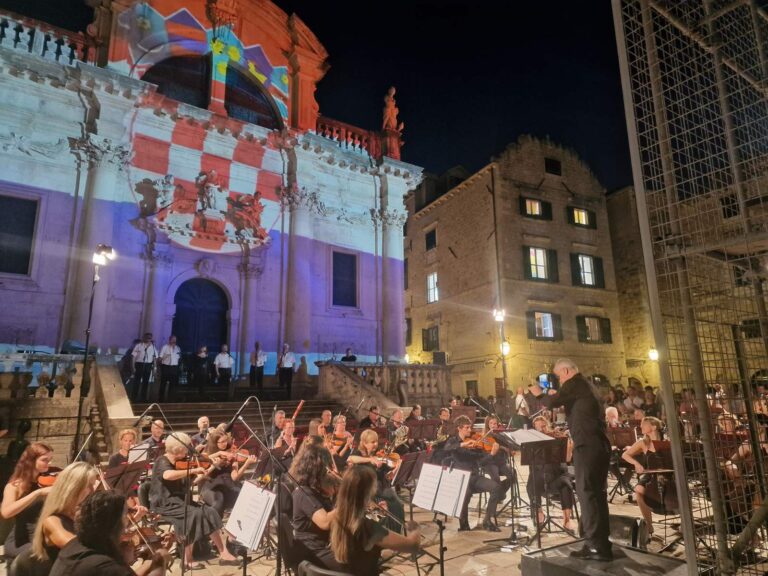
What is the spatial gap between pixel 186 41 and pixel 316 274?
968cm

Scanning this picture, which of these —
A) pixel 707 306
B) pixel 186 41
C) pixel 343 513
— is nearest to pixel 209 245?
pixel 186 41

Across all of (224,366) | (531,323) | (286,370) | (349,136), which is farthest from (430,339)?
(224,366)

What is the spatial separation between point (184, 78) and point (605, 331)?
75.7 ft

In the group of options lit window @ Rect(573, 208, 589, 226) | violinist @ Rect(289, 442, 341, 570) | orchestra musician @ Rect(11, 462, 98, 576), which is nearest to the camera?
orchestra musician @ Rect(11, 462, 98, 576)

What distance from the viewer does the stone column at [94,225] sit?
565 inches

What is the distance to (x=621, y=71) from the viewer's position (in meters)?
3.65

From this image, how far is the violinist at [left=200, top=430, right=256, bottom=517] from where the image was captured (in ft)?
22.5

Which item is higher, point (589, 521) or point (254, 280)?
point (254, 280)

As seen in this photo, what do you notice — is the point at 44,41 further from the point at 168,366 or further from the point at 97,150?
the point at 168,366

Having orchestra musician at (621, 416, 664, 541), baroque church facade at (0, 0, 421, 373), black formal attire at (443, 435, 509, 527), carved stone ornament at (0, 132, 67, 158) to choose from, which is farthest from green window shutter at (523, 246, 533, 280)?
carved stone ornament at (0, 132, 67, 158)

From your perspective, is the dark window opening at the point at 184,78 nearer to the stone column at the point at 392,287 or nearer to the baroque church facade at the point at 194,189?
the baroque church facade at the point at 194,189

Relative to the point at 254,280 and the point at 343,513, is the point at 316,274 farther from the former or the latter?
the point at 343,513

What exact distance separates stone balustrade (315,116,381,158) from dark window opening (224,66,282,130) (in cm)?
189

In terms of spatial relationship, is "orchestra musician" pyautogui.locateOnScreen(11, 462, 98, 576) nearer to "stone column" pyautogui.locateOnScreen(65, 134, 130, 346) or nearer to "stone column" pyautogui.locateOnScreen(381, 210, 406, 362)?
"stone column" pyautogui.locateOnScreen(65, 134, 130, 346)
